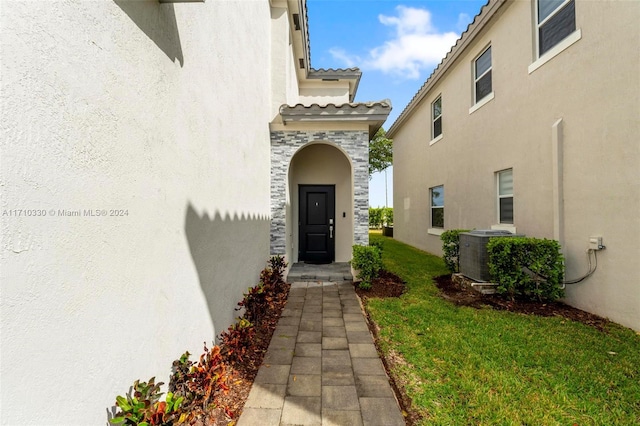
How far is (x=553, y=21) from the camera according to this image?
5.89m

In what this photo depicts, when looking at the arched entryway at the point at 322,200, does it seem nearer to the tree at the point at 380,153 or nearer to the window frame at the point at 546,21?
the window frame at the point at 546,21

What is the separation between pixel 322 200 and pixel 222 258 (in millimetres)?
5684

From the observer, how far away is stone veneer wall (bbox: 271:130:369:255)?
711 centimetres

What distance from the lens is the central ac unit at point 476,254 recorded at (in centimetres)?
620

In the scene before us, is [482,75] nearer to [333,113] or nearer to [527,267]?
[333,113]

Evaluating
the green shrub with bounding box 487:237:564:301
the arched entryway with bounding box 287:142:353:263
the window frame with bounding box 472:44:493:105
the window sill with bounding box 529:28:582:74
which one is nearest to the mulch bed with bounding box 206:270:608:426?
the green shrub with bounding box 487:237:564:301

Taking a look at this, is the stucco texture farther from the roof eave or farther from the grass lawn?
the grass lawn

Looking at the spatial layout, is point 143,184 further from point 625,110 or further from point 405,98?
point 405,98

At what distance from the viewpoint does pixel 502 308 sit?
5.40 meters

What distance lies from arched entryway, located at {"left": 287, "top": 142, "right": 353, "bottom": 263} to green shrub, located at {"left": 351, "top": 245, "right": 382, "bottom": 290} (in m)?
2.42

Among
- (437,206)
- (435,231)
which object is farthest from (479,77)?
(435,231)

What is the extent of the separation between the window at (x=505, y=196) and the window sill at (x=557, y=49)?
243 centimetres

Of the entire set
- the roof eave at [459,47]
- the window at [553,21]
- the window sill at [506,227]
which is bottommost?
the window sill at [506,227]

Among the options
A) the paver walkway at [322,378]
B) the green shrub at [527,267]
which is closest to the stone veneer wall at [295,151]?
the paver walkway at [322,378]
